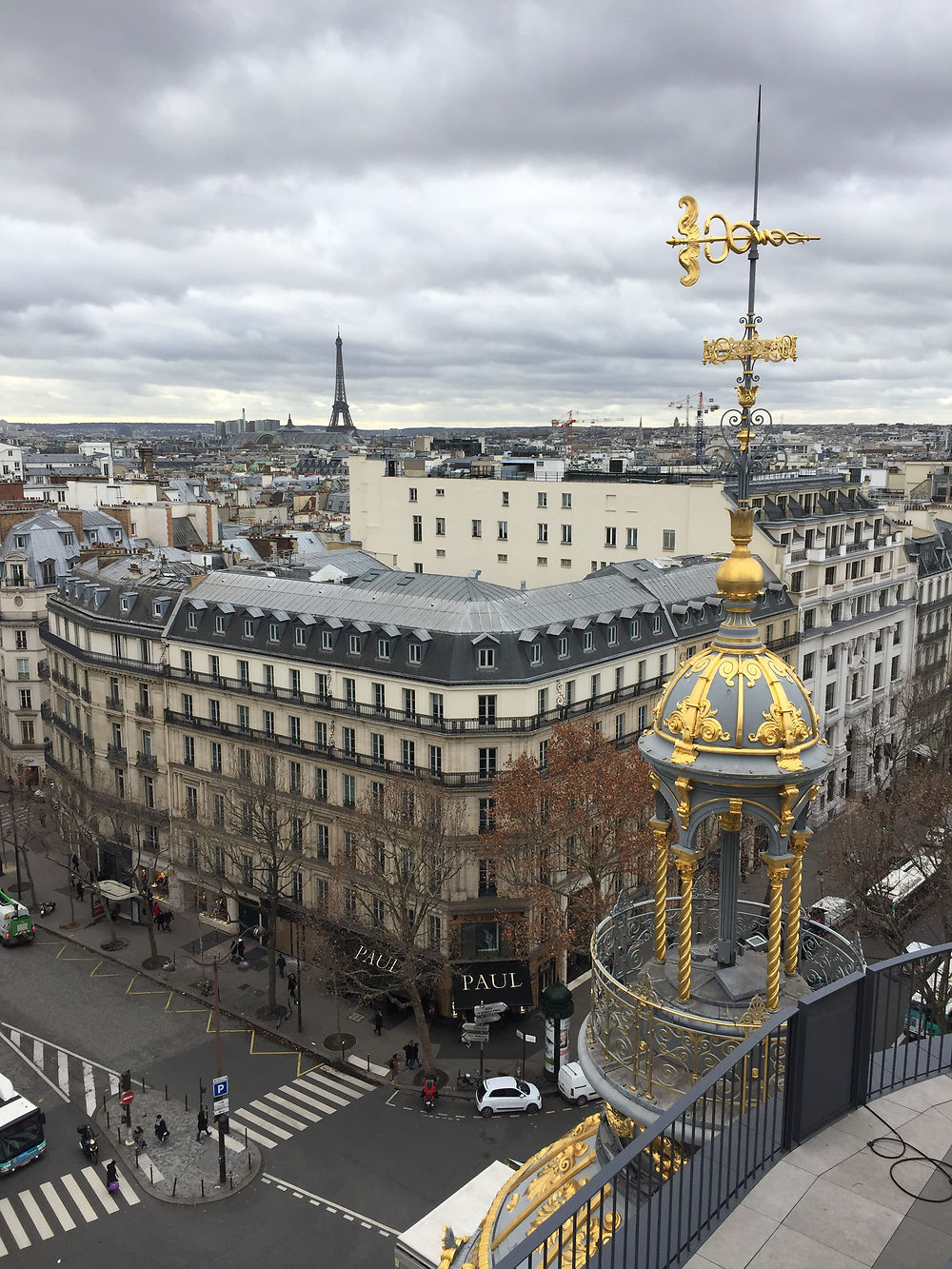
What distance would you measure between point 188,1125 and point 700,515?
56.1 metres

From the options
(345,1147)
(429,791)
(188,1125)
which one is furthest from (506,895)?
(188,1125)

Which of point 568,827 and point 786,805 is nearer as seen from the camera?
point 786,805

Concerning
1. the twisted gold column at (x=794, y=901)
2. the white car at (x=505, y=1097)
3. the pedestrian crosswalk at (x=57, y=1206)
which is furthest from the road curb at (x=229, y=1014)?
the twisted gold column at (x=794, y=901)

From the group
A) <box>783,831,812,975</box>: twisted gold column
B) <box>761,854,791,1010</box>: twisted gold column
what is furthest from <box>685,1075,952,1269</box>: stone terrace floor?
<box>783,831,812,975</box>: twisted gold column

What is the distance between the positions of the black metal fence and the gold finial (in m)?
5.61

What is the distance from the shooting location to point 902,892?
2402 inches

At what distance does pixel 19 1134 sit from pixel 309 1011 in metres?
17.0

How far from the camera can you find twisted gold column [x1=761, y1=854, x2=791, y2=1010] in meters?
15.8

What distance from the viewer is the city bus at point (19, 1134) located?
142 ft

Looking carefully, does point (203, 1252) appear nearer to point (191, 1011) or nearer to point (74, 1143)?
point (74, 1143)

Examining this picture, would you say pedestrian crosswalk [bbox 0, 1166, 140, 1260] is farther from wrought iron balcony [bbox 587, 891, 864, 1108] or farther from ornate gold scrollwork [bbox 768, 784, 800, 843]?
ornate gold scrollwork [bbox 768, 784, 800, 843]

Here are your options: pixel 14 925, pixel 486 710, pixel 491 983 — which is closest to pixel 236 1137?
pixel 491 983

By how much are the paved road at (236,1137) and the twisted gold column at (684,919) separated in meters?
28.8

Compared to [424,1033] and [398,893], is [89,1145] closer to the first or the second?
[424,1033]
